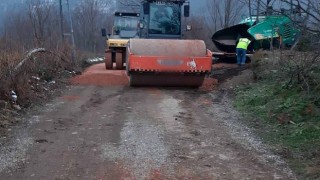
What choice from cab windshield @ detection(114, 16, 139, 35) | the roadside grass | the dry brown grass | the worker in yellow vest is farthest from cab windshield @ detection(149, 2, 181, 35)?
cab windshield @ detection(114, 16, 139, 35)

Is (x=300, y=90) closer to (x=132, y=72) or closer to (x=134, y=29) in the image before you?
(x=132, y=72)

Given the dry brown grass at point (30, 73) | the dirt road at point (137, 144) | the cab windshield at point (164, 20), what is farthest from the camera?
the cab windshield at point (164, 20)

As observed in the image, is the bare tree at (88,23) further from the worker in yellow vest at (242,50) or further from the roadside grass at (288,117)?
the roadside grass at (288,117)

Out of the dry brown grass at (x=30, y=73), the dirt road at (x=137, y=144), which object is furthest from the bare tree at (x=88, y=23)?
the dirt road at (x=137, y=144)

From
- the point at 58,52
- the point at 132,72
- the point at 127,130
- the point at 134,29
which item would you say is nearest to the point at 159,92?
the point at 132,72

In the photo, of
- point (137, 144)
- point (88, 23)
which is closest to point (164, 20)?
point (137, 144)

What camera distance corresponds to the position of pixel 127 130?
7.99 meters

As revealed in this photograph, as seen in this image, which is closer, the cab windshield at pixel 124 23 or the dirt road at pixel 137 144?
the dirt road at pixel 137 144

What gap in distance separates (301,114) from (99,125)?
134 inches

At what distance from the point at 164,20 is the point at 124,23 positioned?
27.5 ft

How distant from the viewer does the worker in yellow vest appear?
18.9 m

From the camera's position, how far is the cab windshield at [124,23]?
86.4ft

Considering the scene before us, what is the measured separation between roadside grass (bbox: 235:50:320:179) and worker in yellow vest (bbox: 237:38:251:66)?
646 cm

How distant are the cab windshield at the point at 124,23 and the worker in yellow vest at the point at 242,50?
840 centimetres
